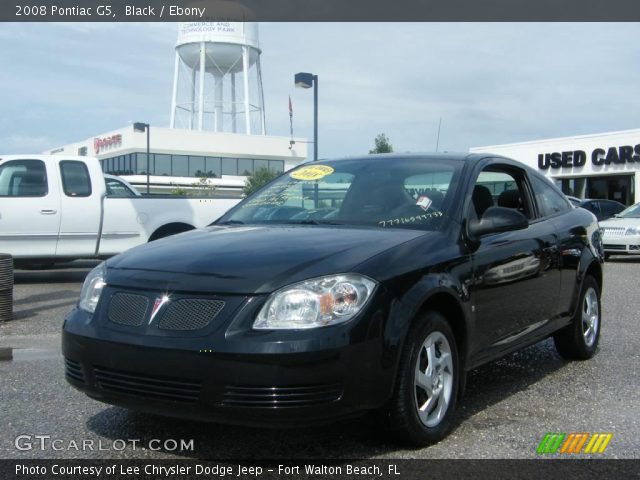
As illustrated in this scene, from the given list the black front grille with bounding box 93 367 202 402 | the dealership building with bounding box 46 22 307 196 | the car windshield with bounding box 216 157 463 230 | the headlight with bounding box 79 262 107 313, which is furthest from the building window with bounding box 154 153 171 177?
the black front grille with bounding box 93 367 202 402

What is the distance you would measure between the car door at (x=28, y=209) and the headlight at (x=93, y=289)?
7.63m

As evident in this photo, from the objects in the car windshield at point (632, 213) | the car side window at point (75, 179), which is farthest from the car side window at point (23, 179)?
the car windshield at point (632, 213)

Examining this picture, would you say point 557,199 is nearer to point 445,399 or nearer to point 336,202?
point 336,202

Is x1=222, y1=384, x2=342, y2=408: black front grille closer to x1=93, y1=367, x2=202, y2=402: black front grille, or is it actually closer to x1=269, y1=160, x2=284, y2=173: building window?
x1=93, y1=367, x2=202, y2=402: black front grille

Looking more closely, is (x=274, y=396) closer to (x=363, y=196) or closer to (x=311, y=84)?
(x=363, y=196)

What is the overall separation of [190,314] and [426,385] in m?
1.32

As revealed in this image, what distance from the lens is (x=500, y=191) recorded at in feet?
18.7

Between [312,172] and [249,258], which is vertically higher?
[312,172]

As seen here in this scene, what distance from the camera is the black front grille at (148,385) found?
11.0ft

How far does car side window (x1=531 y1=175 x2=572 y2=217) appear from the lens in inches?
225

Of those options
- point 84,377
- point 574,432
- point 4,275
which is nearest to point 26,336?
point 4,275

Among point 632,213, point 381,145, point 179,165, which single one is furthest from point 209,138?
point 632,213

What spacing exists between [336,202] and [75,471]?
231 cm

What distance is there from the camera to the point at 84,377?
373cm
